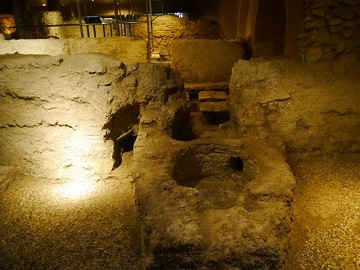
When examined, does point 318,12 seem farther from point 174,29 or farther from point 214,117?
point 174,29

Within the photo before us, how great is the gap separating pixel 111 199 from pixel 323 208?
8.88 feet

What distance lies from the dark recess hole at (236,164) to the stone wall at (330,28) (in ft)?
7.50

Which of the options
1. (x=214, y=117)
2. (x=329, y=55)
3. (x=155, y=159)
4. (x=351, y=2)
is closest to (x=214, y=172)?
(x=155, y=159)

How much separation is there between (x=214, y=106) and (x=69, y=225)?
3.89 metres

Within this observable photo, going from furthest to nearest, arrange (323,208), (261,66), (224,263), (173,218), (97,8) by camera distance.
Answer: (97,8) < (261,66) < (323,208) < (173,218) < (224,263)

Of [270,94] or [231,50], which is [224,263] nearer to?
[270,94]

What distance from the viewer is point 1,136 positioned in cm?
482

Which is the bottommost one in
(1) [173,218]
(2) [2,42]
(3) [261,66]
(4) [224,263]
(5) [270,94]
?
(4) [224,263]

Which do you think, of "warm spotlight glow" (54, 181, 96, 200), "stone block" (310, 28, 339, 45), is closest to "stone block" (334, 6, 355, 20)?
"stone block" (310, 28, 339, 45)

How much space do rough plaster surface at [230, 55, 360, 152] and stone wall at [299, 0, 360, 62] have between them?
0.61 feet

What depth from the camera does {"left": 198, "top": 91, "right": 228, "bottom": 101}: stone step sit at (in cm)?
675

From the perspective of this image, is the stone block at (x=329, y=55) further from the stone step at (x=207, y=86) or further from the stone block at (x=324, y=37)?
the stone step at (x=207, y=86)

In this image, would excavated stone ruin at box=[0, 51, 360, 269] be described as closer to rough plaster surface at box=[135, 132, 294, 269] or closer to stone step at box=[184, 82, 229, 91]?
rough plaster surface at box=[135, 132, 294, 269]

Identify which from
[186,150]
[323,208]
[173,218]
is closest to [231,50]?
[186,150]
